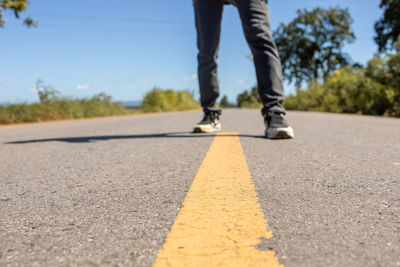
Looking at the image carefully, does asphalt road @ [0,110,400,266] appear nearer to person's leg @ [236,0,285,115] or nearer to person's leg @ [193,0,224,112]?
person's leg @ [236,0,285,115]

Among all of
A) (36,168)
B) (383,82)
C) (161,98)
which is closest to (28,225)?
(36,168)

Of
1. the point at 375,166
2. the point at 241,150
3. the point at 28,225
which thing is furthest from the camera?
the point at 241,150

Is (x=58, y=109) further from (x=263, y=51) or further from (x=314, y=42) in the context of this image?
(x=314, y=42)

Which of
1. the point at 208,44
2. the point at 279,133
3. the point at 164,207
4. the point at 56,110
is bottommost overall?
the point at 164,207

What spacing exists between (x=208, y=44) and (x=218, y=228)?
3.08 m

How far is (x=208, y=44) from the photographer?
3.73 meters

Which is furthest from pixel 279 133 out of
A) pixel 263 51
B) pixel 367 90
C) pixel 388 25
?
pixel 388 25

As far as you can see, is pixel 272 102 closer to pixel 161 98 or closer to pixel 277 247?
pixel 277 247

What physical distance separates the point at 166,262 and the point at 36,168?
5.29 ft

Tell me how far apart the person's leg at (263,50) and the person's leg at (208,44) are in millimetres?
560

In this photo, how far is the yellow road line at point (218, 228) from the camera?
0.74m

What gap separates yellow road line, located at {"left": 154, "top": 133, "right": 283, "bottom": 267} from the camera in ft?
2.42

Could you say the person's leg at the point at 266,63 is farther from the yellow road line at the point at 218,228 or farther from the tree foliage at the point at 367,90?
the tree foliage at the point at 367,90

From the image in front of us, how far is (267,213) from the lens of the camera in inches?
40.9
